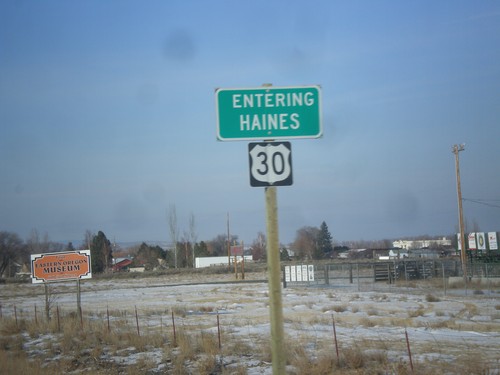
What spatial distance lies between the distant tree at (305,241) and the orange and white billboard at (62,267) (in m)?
99.0

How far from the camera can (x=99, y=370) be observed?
12.7 m

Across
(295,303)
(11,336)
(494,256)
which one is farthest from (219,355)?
(494,256)

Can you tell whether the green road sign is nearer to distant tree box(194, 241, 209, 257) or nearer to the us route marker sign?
the us route marker sign

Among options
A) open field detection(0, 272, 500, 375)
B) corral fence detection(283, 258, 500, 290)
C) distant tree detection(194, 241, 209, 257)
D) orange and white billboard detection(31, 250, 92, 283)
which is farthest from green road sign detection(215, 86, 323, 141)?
distant tree detection(194, 241, 209, 257)

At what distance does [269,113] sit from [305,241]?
134440mm

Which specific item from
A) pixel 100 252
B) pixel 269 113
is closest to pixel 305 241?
pixel 100 252

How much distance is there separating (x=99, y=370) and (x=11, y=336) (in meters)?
8.36

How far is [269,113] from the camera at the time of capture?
5.67 meters

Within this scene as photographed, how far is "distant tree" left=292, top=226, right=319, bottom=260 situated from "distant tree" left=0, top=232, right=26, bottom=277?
184 ft

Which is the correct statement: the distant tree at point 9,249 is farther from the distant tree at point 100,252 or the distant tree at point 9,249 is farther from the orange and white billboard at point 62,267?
the orange and white billboard at point 62,267

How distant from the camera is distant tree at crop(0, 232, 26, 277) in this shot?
313 feet

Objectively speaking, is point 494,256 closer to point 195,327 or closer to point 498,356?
point 195,327

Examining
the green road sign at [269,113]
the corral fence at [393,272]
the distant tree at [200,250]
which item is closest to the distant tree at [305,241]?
the distant tree at [200,250]

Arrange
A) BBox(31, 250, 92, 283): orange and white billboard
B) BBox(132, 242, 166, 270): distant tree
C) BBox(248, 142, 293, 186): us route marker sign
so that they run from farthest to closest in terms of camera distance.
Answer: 1. BBox(132, 242, 166, 270): distant tree
2. BBox(31, 250, 92, 283): orange and white billboard
3. BBox(248, 142, 293, 186): us route marker sign
